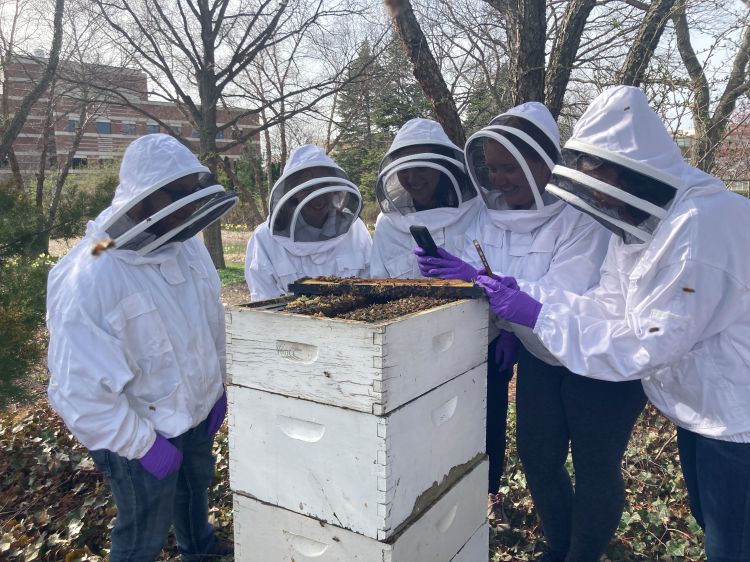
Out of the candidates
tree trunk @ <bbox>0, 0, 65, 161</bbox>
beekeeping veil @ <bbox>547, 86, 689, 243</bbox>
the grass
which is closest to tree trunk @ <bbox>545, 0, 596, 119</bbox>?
beekeeping veil @ <bbox>547, 86, 689, 243</bbox>

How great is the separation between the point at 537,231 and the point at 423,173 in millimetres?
625

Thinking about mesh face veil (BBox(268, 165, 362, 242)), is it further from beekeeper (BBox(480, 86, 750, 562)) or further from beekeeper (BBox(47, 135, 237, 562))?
beekeeper (BBox(480, 86, 750, 562))

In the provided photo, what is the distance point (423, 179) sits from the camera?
261 cm

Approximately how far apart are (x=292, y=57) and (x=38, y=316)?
1195cm

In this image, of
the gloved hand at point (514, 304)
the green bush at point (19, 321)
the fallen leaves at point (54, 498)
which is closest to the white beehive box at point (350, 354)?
the gloved hand at point (514, 304)

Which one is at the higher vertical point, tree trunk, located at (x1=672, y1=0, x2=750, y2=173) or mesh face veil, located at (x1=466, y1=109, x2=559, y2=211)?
tree trunk, located at (x1=672, y1=0, x2=750, y2=173)

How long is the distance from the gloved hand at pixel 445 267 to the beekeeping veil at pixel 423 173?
15.6 inches

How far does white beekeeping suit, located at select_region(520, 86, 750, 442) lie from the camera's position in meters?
1.64

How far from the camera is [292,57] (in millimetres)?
13641

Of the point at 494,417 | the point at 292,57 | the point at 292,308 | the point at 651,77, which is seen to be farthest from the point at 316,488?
the point at 292,57

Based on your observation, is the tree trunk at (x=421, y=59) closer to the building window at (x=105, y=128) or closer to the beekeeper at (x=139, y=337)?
the beekeeper at (x=139, y=337)

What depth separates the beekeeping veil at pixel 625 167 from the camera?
1690 millimetres

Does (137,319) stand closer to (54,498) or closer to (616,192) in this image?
(616,192)

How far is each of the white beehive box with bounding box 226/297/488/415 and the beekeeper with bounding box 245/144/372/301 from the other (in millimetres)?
865
